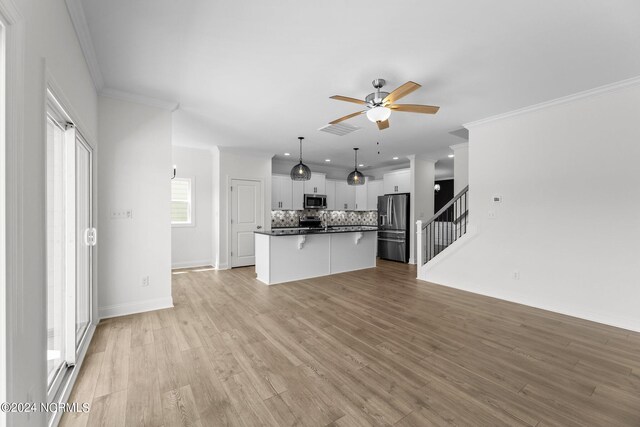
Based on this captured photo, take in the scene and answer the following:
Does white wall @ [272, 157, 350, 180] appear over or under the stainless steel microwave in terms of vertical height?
over

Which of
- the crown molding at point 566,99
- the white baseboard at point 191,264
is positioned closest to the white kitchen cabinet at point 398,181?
the crown molding at point 566,99

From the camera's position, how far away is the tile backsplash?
798cm

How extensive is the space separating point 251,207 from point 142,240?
329 centimetres

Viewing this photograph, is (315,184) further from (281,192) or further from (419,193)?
(419,193)

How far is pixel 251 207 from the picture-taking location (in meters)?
6.79

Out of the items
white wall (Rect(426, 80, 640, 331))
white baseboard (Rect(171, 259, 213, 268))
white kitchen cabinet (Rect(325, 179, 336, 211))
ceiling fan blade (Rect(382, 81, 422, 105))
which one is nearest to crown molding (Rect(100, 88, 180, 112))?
ceiling fan blade (Rect(382, 81, 422, 105))

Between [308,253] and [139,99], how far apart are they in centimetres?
365

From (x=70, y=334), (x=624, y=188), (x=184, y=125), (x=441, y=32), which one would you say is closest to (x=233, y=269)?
(x=184, y=125)

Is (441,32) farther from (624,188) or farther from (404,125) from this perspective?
(624,188)

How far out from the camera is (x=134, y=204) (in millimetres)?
3545

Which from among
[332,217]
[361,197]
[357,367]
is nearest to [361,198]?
[361,197]

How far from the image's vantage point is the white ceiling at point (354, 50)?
2074mm

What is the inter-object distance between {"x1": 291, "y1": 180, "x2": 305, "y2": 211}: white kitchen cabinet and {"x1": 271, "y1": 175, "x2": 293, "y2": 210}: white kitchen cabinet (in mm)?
92

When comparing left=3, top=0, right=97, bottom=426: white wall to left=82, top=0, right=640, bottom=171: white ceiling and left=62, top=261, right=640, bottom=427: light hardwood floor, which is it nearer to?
left=62, top=261, right=640, bottom=427: light hardwood floor
